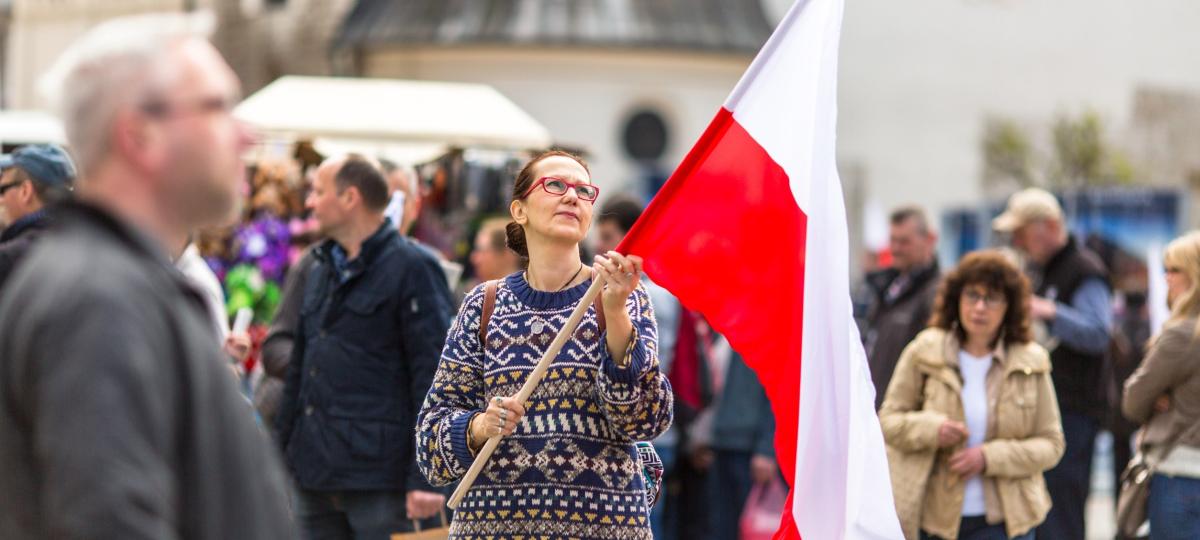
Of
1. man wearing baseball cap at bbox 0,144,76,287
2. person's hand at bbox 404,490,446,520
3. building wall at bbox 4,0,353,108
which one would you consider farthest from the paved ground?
building wall at bbox 4,0,353,108

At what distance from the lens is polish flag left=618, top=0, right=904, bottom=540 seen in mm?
5055

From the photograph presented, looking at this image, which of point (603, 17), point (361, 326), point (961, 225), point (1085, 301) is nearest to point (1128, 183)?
point (603, 17)

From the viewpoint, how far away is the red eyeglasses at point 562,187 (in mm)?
4961

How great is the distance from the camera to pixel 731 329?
5.18m

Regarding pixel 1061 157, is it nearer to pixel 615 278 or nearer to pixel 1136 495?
pixel 1136 495

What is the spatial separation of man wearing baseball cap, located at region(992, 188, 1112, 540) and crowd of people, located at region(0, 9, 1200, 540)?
0.05ft

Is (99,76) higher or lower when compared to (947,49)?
lower

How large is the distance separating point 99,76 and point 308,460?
418 centimetres

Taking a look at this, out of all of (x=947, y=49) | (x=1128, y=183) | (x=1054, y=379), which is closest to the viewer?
(x=1054, y=379)

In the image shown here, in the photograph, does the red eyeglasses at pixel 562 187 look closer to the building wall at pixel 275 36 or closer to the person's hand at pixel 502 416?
the person's hand at pixel 502 416

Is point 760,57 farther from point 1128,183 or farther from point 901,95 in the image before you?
point 901,95

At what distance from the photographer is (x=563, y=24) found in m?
33.6

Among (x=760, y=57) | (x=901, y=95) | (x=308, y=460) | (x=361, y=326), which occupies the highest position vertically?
(x=901, y=95)

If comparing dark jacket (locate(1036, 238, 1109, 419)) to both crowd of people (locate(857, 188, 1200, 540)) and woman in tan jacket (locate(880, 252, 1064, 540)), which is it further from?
woman in tan jacket (locate(880, 252, 1064, 540))
